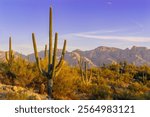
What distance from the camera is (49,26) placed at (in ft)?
51.3

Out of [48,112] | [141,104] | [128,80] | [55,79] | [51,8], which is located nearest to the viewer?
[48,112]

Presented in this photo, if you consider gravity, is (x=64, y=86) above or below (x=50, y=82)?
below

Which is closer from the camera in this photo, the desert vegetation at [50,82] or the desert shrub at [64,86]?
the desert vegetation at [50,82]

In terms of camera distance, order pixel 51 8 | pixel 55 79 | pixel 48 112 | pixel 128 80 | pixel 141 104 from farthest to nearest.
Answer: pixel 128 80, pixel 55 79, pixel 51 8, pixel 141 104, pixel 48 112

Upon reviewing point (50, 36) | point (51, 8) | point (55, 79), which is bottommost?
point (55, 79)

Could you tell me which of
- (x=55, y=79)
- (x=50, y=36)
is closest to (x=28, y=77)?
(x=55, y=79)

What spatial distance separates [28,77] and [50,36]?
331 centimetres

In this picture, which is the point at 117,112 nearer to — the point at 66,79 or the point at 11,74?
the point at 66,79

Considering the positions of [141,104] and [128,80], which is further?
[128,80]

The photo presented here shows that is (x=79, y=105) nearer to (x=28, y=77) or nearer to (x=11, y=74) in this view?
(x=28, y=77)

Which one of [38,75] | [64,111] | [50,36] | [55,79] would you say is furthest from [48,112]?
[38,75]

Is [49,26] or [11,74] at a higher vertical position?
[49,26]

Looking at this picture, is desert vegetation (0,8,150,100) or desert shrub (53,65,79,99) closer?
desert vegetation (0,8,150,100)

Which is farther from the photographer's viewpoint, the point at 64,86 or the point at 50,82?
the point at 64,86
